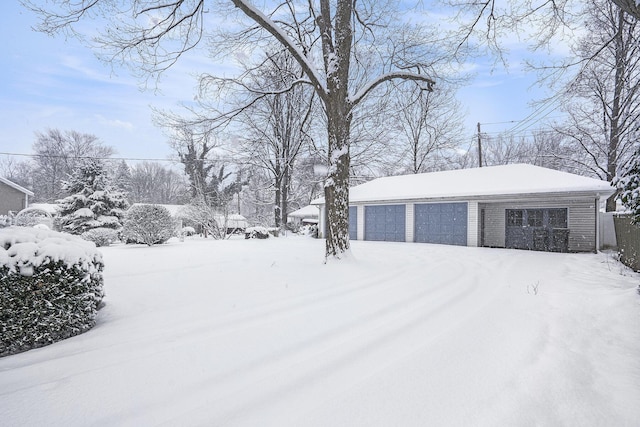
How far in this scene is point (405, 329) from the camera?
11.0 feet

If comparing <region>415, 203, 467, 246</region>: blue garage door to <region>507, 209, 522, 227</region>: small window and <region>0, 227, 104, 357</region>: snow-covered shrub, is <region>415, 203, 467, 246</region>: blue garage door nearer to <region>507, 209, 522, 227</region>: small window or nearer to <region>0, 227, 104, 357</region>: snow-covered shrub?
<region>507, 209, 522, 227</region>: small window

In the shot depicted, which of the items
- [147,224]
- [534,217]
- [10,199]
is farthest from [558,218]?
[10,199]

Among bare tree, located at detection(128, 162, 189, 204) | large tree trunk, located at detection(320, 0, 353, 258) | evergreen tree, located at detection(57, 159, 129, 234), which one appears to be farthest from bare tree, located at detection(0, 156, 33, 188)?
large tree trunk, located at detection(320, 0, 353, 258)

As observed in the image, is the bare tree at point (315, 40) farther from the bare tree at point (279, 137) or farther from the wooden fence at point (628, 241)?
the bare tree at point (279, 137)

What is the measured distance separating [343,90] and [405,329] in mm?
5991

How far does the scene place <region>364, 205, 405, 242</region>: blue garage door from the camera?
665 inches

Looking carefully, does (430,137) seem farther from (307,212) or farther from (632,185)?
(632,185)

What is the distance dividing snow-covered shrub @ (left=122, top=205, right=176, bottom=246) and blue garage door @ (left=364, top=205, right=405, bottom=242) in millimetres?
10827

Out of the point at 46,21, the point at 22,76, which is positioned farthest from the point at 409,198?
the point at 22,76

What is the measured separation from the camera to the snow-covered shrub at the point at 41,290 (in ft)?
8.76

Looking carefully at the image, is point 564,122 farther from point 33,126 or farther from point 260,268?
point 33,126

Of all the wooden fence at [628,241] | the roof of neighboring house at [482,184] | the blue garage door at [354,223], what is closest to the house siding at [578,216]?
the roof of neighboring house at [482,184]

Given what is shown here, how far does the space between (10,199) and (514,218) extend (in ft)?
111

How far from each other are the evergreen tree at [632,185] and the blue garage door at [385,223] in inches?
461
